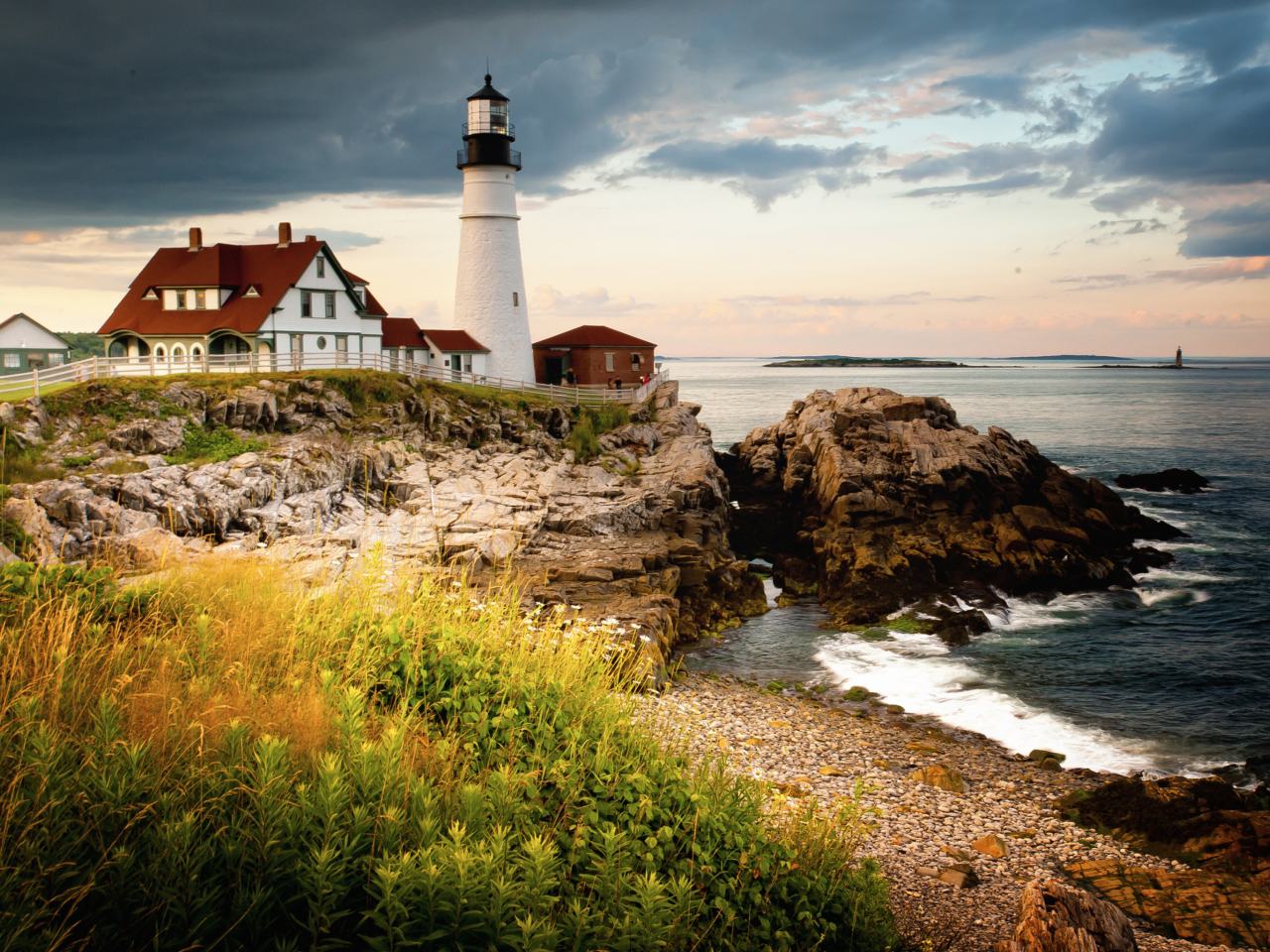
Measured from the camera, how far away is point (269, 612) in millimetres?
6906

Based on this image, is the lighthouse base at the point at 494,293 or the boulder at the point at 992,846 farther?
the lighthouse base at the point at 494,293

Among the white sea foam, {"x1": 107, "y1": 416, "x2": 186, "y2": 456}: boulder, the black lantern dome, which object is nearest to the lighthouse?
the black lantern dome

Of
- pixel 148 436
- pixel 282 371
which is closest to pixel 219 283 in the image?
pixel 282 371

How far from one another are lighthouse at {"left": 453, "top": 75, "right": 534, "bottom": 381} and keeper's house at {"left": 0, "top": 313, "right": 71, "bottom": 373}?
2306 centimetres

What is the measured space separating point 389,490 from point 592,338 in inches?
879

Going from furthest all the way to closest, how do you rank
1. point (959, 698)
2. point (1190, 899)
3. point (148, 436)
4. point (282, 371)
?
point (282, 371), point (148, 436), point (959, 698), point (1190, 899)

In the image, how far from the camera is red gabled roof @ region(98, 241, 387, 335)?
1362 inches

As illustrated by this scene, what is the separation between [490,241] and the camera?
133ft

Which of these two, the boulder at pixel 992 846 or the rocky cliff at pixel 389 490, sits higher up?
the rocky cliff at pixel 389 490

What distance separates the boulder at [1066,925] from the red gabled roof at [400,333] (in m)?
39.1

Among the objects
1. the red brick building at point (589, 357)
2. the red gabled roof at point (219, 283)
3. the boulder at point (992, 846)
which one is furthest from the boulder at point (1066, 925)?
the red brick building at point (589, 357)

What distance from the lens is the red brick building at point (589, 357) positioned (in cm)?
4794

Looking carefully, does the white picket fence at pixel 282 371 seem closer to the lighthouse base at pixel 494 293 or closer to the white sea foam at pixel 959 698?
the lighthouse base at pixel 494 293

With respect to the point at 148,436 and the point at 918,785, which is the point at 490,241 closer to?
the point at 148,436
